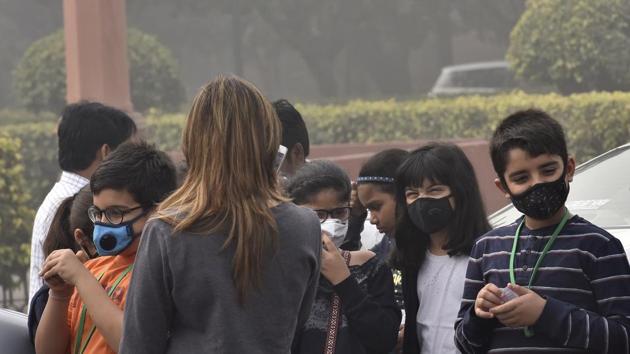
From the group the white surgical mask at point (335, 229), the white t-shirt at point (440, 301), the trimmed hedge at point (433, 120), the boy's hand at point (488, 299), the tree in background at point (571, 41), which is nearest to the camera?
the boy's hand at point (488, 299)

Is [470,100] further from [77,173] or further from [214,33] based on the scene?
[214,33]

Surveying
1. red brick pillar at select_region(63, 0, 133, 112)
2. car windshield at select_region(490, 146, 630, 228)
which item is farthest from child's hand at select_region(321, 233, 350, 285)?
red brick pillar at select_region(63, 0, 133, 112)

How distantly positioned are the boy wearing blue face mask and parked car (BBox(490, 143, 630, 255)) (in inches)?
75.3

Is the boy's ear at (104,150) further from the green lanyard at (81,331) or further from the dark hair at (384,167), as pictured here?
the green lanyard at (81,331)

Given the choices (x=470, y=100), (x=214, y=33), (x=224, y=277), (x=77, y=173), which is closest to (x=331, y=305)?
(x=224, y=277)

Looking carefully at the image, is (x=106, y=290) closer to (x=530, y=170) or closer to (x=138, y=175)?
(x=138, y=175)

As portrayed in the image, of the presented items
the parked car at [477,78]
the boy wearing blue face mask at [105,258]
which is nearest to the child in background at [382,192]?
the boy wearing blue face mask at [105,258]

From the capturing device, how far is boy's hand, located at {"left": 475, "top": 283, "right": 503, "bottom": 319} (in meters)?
2.88

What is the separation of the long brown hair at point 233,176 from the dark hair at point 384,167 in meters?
1.38

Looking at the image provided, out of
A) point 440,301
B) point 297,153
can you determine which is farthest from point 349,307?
point 297,153

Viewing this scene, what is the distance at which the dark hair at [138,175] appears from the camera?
10.6 feet

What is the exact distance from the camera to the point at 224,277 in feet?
8.71

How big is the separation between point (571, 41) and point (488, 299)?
14.2m

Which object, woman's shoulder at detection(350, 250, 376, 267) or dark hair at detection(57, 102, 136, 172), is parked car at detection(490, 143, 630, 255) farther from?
dark hair at detection(57, 102, 136, 172)
